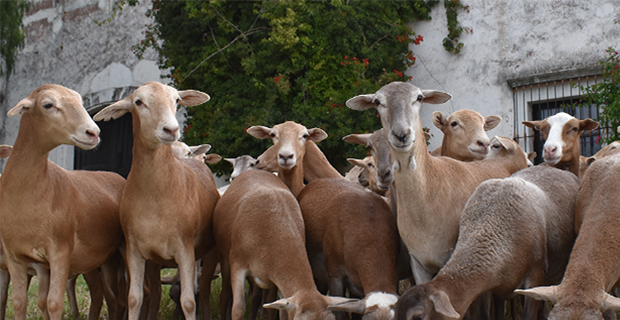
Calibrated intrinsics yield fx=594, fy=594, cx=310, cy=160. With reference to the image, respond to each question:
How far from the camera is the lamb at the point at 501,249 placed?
3961 mm

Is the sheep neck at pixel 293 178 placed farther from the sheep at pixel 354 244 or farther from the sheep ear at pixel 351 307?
the sheep ear at pixel 351 307

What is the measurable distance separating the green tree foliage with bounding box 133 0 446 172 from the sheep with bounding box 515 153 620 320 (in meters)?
6.99

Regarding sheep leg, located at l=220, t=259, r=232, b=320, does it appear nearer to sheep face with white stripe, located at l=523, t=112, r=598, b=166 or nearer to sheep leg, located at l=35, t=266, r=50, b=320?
sheep leg, located at l=35, t=266, r=50, b=320

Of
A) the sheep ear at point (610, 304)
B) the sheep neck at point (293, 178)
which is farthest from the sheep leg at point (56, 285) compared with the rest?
the sheep ear at point (610, 304)

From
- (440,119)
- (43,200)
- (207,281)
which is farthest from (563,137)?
(43,200)

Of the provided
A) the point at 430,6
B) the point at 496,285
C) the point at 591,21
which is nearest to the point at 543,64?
the point at 591,21

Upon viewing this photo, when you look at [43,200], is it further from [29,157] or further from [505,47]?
[505,47]

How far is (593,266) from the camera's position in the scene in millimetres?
3781

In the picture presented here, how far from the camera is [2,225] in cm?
480

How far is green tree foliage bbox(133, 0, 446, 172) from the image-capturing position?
11.5 metres

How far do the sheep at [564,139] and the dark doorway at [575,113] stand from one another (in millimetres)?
3346

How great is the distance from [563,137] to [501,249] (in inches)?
108

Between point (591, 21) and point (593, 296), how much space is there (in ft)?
26.8

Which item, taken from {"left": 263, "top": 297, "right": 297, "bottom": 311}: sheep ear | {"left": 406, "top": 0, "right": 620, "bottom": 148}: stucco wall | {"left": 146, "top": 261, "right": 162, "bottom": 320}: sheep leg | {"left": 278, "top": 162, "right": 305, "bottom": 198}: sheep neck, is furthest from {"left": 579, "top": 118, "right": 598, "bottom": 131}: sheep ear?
{"left": 146, "top": 261, "right": 162, "bottom": 320}: sheep leg
